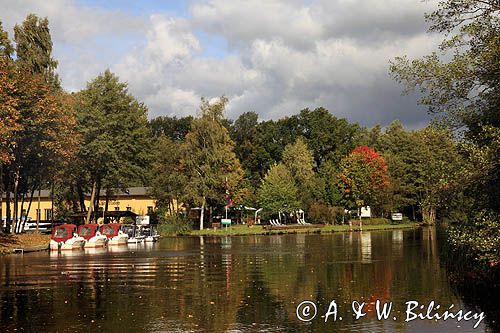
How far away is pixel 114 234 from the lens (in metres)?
58.1

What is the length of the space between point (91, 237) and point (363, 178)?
1886 inches

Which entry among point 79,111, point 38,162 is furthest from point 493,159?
point 79,111

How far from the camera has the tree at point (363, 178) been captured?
90.9m

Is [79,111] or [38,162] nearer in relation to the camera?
[38,162]

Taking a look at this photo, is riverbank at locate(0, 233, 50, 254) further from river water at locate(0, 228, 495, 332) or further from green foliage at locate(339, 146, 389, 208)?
green foliage at locate(339, 146, 389, 208)

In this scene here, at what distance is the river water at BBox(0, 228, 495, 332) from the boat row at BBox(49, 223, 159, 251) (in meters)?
10.6

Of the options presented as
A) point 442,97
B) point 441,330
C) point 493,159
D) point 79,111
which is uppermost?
point 79,111

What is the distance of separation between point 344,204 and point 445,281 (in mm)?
69824

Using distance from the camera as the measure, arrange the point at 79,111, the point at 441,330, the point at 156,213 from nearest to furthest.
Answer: the point at 441,330 < the point at 79,111 < the point at 156,213

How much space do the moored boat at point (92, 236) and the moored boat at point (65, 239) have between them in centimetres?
87

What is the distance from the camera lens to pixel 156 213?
89.1m

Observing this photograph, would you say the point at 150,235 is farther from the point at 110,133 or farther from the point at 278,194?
the point at 278,194

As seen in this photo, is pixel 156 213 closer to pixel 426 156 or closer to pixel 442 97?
pixel 426 156

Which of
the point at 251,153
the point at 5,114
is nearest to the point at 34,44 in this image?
the point at 5,114
